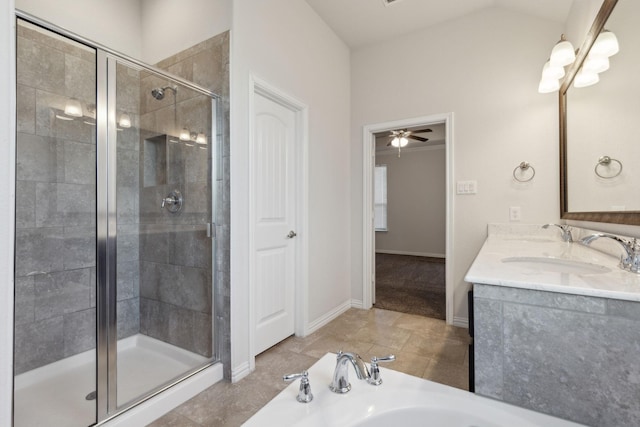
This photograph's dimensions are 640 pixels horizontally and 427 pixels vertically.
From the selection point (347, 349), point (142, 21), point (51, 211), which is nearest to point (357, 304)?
point (347, 349)

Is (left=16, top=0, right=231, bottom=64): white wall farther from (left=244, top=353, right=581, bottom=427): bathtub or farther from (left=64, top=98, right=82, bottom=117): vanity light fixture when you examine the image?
(left=244, top=353, right=581, bottom=427): bathtub

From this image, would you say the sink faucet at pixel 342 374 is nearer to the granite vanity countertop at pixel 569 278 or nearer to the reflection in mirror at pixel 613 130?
the granite vanity countertop at pixel 569 278

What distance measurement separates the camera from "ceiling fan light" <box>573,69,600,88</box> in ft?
5.58

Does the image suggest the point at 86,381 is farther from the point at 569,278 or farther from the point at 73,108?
the point at 569,278

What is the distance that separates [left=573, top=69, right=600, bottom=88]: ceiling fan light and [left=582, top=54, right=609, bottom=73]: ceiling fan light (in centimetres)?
2

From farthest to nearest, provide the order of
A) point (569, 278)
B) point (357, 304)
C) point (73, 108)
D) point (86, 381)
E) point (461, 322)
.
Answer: point (357, 304) → point (461, 322) → point (73, 108) → point (86, 381) → point (569, 278)

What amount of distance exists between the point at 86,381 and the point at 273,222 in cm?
150

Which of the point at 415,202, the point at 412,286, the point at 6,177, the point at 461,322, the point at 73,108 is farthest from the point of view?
the point at 415,202

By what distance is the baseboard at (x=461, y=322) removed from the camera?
279cm

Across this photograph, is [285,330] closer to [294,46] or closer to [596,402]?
[596,402]

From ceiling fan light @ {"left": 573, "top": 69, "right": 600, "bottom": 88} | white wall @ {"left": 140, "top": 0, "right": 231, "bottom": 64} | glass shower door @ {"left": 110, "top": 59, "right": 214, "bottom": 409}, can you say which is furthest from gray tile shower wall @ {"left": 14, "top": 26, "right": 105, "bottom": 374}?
ceiling fan light @ {"left": 573, "top": 69, "right": 600, "bottom": 88}

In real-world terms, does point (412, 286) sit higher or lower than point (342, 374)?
lower

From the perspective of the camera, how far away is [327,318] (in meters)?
2.96

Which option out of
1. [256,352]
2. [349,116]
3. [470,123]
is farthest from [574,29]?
[256,352]
